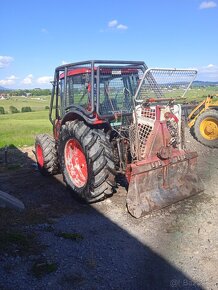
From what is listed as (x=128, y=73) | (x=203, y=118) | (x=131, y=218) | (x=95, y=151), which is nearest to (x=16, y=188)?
(x=95, y=151)

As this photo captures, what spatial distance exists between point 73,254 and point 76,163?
8.44 ft

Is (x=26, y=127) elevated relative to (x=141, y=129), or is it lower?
lower

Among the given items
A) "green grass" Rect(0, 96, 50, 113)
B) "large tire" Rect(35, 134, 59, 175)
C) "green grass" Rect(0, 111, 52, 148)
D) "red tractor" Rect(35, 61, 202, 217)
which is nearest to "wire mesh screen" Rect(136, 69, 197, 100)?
"red tractor" Rect(35, 61, 202, 217)

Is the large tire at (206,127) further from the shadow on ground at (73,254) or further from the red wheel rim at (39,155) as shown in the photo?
Answer: the shadow on ground at (73,254)

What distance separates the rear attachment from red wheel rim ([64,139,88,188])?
1.14 meters

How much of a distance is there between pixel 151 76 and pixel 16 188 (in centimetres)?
370

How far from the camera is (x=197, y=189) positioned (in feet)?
19.8

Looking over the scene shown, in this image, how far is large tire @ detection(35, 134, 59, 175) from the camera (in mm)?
7574

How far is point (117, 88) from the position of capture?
6.41 meters

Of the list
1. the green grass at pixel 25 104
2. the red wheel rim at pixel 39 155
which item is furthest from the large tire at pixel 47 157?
the green grass at pixel 25 104

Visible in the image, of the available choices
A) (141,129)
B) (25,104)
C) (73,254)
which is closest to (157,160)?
(141,129)

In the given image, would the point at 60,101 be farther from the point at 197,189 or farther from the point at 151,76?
the point at 197,189

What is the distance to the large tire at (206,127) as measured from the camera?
10.7 m

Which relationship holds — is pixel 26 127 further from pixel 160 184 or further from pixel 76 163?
pixel 160 184
